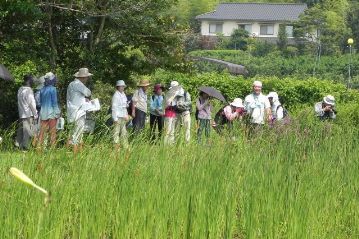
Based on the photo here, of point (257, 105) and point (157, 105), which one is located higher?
point (257, 105)

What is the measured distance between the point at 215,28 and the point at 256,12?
4077 millimetres

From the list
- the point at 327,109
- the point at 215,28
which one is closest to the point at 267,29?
the point at 215,28

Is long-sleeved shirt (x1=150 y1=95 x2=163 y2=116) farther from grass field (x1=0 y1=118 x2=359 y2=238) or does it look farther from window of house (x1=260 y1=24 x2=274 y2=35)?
window of house (x1=260 y1=24 x2=274 y2=35)

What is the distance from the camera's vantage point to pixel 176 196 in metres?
6.12

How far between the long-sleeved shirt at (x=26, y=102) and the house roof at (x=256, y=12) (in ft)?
216

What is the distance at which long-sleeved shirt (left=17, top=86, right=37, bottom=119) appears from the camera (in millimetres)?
11672

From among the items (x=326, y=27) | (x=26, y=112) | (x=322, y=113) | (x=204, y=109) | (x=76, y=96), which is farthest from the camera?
(x=326, y=27)

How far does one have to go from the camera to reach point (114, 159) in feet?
21.3

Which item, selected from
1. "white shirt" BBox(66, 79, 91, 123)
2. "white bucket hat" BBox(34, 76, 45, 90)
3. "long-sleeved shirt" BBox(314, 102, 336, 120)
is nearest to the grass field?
"white shirt" BBox(66, 79, 91, 123)

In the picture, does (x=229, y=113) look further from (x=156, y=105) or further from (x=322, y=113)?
(x=322, y=113)

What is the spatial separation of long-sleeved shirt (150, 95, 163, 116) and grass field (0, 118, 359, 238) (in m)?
6.41

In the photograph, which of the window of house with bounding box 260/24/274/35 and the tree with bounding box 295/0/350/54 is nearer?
the tree with bounding box 295/0/350/54

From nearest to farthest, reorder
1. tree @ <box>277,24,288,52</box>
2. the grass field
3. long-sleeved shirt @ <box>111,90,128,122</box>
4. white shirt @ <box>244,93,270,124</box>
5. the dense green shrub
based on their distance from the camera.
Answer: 1. the grass field
2. white shirt @ <box>244,93,270,124</box>
3. long-sleeved shirt @ <box>111,90,128,122</box>
4. the dense green shrub
5. tree @ <box>277,24,288,52</box>

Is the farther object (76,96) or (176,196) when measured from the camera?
(76,96)
